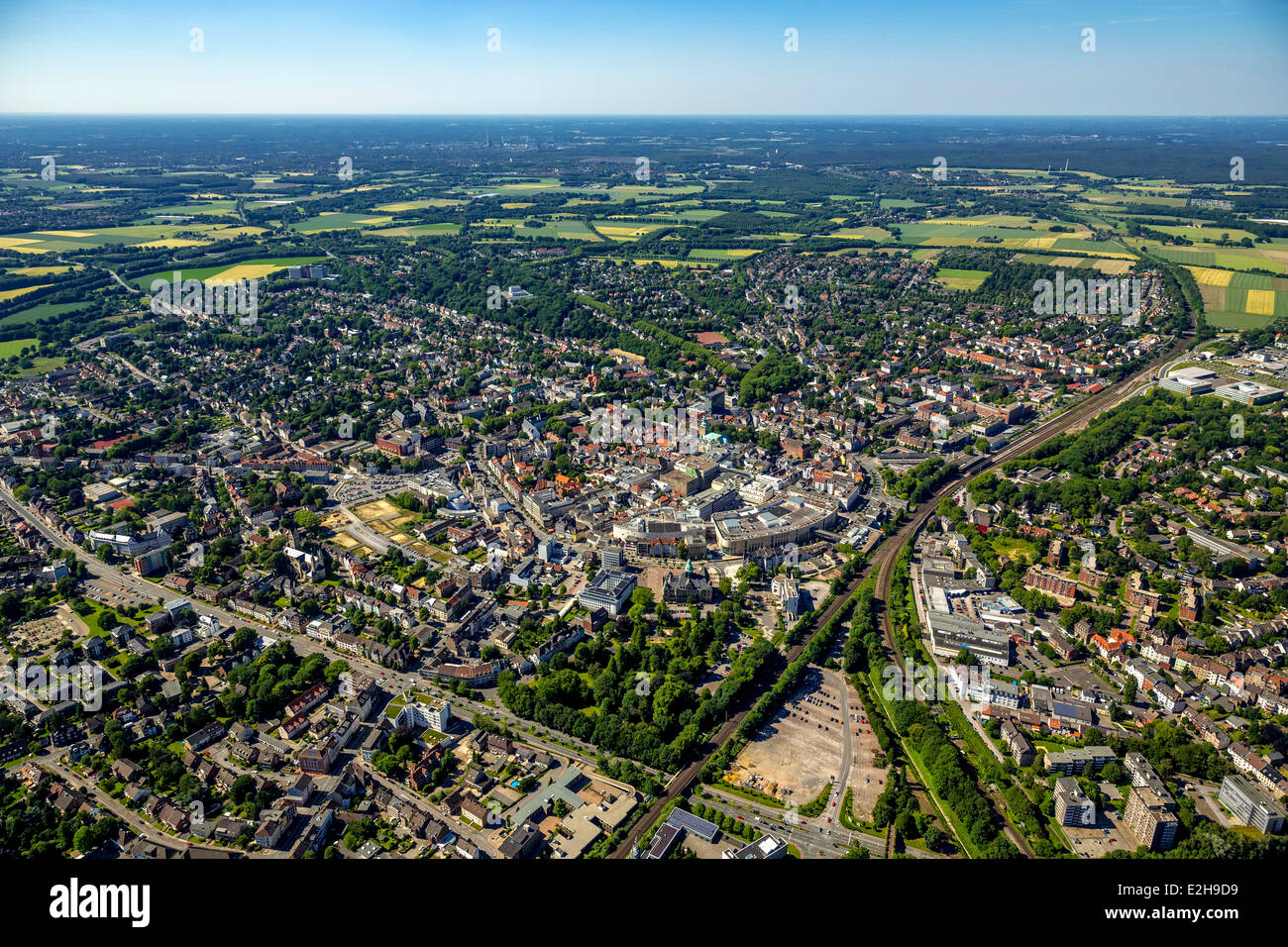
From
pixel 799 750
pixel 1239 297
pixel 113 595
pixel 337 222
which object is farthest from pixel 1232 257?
pixel 337 222

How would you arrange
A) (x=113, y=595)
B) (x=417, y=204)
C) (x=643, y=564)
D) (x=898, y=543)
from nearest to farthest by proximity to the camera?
(x=113, y=595) → (x=643, y=564) → (x=898, y=543) → (x=417, y=204)

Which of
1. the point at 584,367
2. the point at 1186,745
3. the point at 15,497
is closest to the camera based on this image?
the point at 1186,745

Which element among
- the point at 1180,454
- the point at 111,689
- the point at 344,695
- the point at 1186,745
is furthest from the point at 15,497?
the point at 1180,454

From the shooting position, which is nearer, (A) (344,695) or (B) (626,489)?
(A) (344,695)

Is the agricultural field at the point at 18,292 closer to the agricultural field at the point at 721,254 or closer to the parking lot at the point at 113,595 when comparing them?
the parking lot at the point at 113,595

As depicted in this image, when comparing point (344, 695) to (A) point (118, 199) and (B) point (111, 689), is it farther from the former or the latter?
(A) point (118, 199)

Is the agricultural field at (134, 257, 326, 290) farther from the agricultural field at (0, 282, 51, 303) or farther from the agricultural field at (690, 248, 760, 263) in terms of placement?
the agricultural field at (690, 248, 760, 263)

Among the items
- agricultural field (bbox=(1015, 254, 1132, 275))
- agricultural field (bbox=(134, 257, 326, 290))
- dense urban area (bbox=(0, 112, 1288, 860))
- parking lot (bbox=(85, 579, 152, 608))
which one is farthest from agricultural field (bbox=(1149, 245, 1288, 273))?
parking lot (bbox=(85, 579, 152, 608))

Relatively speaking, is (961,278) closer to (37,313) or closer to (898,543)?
(898,543)
